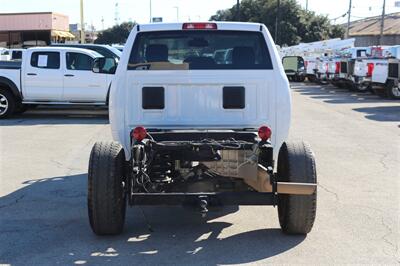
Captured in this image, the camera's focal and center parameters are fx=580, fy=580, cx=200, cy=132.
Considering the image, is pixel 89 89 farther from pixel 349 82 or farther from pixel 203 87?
pixel 349 82

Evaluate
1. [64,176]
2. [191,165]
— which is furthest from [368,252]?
[64,176]

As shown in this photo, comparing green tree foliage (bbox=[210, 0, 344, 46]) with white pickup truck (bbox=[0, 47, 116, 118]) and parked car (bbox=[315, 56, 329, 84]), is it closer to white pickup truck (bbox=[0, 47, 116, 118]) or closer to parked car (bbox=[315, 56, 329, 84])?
parked car (bbox=[315, 56, 329, 84])

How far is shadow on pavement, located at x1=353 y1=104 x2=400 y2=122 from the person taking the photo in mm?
15711

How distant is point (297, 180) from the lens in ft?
16.9

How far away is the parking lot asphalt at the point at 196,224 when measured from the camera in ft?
16.3

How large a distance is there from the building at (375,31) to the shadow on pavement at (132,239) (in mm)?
65048

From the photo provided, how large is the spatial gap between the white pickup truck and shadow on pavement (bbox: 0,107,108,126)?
45 cm

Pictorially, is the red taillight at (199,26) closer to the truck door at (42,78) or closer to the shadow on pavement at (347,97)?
the truck door at (42,78)

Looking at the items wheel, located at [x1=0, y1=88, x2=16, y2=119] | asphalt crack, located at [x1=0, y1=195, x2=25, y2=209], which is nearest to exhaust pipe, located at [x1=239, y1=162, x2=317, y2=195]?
asphalt crack, located at [x1=0, y1=195, x2=25, y2=209]

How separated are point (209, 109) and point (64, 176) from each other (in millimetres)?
3123

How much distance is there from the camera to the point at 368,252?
16.6 ft

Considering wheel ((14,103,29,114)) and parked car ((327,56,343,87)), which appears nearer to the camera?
wheel ((14,103,29,114))

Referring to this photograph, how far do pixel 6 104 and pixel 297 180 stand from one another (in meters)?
11.9

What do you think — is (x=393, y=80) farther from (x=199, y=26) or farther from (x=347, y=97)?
(x=199, y=26)
